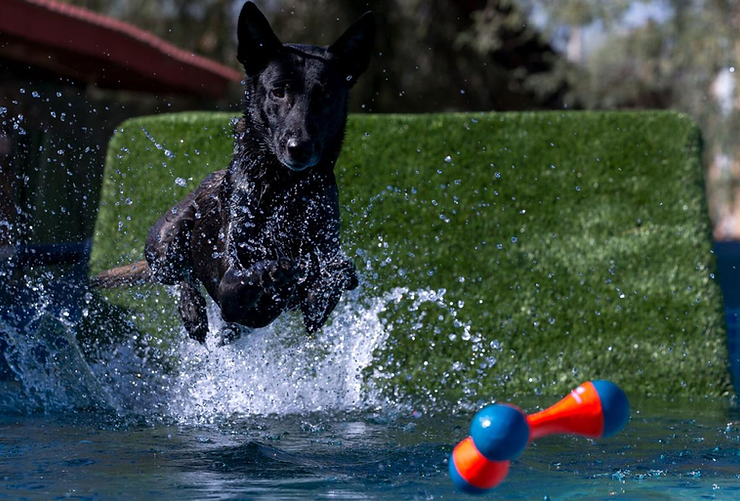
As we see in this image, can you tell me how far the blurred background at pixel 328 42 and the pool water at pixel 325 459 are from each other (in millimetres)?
3558

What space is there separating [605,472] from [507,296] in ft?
9.34

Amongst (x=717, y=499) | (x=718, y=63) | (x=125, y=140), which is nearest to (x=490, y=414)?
(x=717, y=499)

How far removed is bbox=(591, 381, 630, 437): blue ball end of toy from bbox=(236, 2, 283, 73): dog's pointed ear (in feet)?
6.06

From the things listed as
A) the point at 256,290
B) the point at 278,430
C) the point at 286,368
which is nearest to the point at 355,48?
the point at 256,290

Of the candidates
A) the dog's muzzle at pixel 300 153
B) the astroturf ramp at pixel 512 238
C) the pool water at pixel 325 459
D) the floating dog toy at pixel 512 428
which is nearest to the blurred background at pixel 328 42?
the astroturf ramp at pixel 512 238

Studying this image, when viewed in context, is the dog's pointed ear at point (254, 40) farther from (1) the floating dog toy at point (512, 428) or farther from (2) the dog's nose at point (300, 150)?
(1) the floating dog toy at point (512, 428)

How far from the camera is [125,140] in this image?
22.5 ft

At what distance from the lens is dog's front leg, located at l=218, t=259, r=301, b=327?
3740 millimetres

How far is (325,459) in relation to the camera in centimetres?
370

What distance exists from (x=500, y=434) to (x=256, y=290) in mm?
1409

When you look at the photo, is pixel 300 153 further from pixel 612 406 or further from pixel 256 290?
pixel 612 406

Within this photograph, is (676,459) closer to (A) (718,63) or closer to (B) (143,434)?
(B) (143,434)

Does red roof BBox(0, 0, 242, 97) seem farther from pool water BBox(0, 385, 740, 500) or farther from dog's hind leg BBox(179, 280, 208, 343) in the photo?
pool water BBox(0, 385, 740, 500)

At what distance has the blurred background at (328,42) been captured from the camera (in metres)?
9.53
